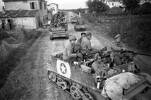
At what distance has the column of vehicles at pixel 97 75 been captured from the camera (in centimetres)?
473

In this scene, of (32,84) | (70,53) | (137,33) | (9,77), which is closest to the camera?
(70,53)

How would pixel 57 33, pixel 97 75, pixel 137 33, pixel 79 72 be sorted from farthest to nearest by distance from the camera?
pixel 57 33, pixel 137 33, pixel 79 72, pixel 97 75

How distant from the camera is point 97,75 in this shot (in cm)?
547

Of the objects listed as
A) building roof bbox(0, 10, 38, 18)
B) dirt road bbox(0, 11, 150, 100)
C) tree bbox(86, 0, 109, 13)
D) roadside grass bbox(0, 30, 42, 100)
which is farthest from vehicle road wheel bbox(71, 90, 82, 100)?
tree bbox(86, 0, 109, 13)

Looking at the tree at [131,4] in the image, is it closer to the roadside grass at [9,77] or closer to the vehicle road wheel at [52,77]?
the roadside grass at [9,77]

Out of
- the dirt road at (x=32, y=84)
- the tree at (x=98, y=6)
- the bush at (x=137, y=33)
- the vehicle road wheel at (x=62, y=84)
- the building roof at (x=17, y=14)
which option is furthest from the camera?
the tree at (x=98, y=6)

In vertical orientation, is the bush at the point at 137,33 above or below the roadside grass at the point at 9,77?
above

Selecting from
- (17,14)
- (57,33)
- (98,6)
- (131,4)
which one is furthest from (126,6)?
(17,14)

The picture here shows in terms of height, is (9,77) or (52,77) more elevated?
(52,77)

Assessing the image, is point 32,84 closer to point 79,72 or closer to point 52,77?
point 52,77

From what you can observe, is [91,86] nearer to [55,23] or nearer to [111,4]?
[55,23]

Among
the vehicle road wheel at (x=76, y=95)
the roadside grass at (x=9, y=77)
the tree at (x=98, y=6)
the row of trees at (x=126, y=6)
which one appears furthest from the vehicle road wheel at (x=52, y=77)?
the tree at (x=98, y=6)

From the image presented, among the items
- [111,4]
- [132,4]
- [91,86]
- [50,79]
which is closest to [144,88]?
[91,86]

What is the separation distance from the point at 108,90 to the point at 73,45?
3.41 meters
